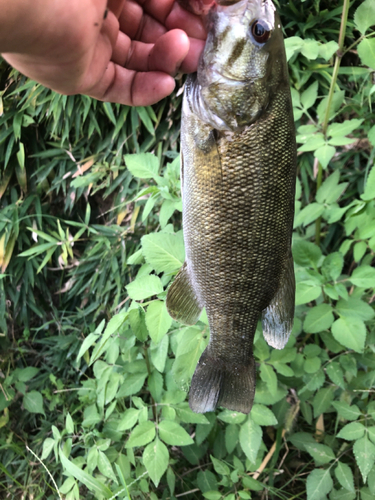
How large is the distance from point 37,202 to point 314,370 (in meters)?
2.09

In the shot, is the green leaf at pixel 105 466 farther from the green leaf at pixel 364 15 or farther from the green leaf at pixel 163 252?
the green leaf at pixel 364 15

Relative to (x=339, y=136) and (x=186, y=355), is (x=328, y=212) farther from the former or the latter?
(x=186, y=355)

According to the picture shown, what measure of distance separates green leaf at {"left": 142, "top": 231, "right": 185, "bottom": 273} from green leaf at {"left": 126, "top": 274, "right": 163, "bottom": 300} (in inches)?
1.6

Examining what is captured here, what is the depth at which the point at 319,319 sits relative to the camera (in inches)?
43.1

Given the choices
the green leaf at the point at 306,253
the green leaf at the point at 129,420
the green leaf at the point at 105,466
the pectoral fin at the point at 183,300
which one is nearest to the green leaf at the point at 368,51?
the green leaf at the point at 306,253

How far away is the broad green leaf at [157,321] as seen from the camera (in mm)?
946

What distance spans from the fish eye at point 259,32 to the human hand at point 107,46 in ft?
0.46

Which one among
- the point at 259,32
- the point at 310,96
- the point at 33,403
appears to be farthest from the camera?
the point at 33,403

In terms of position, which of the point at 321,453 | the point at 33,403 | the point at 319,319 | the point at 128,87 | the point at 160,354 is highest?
the point at 128,87

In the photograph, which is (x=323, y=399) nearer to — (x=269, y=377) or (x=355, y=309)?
(x=269, y=377)

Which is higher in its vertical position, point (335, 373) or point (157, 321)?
point (157, 321)

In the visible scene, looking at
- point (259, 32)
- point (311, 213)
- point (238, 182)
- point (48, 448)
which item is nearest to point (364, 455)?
point (311, 213)

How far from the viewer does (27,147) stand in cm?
246

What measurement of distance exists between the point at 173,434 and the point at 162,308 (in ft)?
1.31
